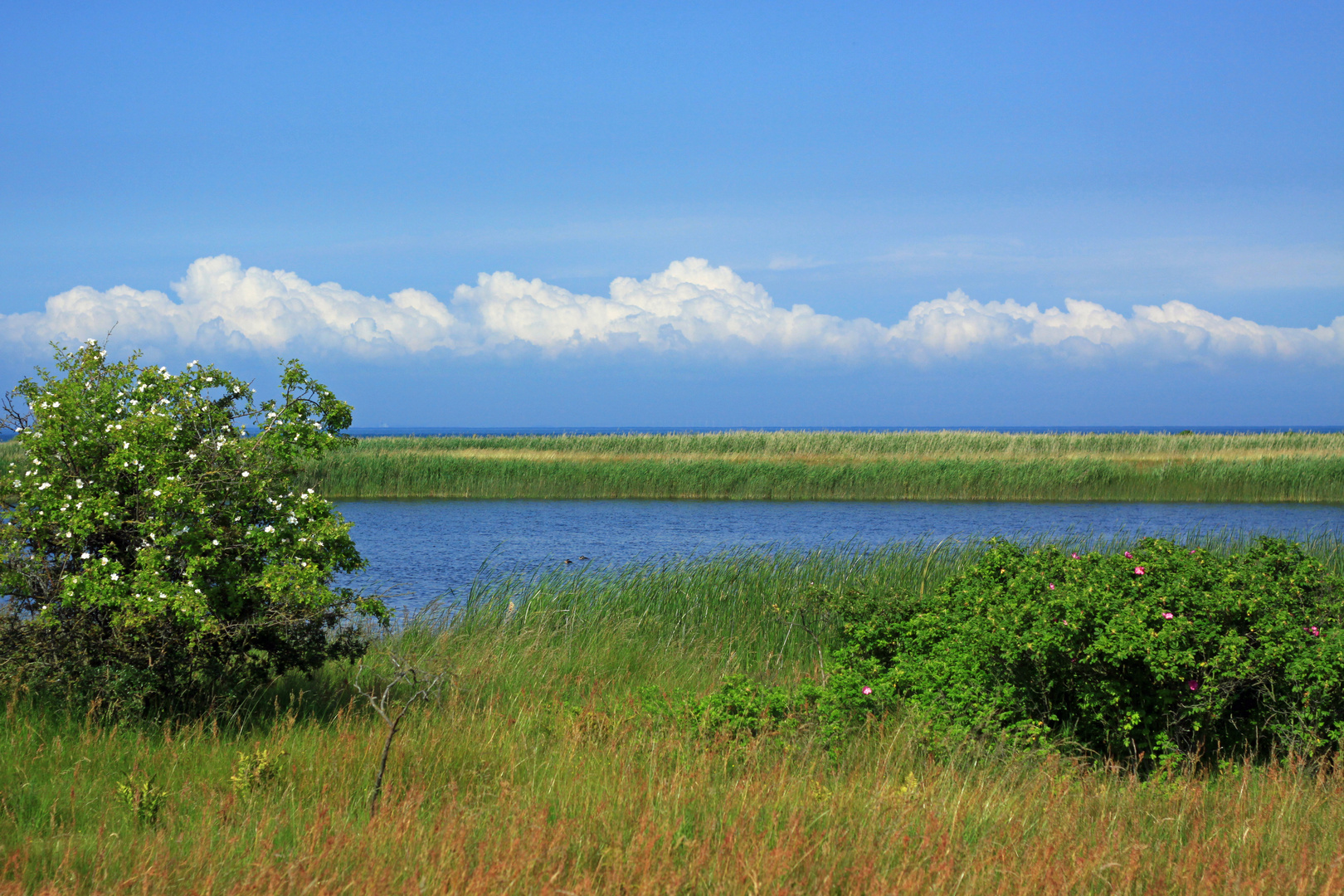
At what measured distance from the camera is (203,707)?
17.4ft

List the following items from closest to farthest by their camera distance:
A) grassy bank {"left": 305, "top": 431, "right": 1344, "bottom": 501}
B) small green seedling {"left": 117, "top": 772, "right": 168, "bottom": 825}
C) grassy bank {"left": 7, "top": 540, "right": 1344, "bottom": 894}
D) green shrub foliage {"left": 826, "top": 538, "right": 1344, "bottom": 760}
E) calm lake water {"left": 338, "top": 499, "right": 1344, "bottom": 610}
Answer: grassy bank {"left": 7, "top": 540, "right": 1344, "bottom": 894} → small green seedling {"left": 117, "top": 772, "right": 168, "bottom": 825} → green shrub foliage {"left": 826, "top": 538, "right": 1344, "bottom": 760} → calm lake water {"left": 338, "top": 499, "right": 1344, "bottom": 610} → grassy bank {"left": 305, "top": 431, "right": 1344, "bottom": 501}

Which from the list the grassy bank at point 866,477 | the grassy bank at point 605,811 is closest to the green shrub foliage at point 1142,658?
the grassy bank at point 605,811

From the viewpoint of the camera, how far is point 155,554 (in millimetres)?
4711

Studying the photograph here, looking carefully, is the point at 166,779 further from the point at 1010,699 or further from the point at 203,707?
the point at 1010,699

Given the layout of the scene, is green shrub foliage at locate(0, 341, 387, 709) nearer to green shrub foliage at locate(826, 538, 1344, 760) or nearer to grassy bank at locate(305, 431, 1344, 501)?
green shrub foliage at locate(826, 538, 1344, 760)

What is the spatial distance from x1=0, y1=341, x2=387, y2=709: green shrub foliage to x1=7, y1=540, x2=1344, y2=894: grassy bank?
0.34m

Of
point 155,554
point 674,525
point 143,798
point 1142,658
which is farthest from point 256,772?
point 674,525

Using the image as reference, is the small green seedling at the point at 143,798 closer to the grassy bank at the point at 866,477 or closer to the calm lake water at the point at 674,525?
the calm lake water at the point at 674,525

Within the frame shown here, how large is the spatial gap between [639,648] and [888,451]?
108ft

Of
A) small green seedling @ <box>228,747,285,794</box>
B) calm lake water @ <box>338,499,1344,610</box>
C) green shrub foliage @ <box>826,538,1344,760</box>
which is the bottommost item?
calm lake water @ <box>338,499,1344,610</box>

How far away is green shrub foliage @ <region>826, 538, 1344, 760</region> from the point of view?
177 inches

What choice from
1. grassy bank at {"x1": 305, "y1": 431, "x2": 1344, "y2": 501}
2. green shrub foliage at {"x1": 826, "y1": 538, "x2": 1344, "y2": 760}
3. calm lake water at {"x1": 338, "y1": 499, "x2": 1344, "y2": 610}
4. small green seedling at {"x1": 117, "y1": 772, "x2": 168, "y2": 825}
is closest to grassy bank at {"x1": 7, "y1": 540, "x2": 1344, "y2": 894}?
small green seedling at {"x1": 117, "y1": 772, "x2": 168, "y2": 825}

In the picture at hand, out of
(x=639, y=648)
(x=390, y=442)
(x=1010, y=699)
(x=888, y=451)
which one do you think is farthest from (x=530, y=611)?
(x=390, y=442)

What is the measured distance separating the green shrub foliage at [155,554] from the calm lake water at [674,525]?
27.2 feet
